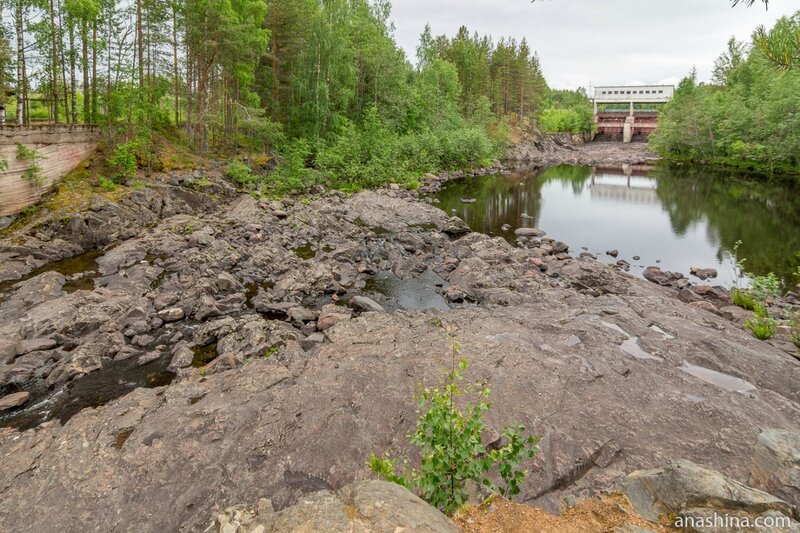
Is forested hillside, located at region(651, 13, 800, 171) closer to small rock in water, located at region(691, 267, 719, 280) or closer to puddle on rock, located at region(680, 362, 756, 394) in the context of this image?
small rock in water, located at region(691, 267, 719, 280)

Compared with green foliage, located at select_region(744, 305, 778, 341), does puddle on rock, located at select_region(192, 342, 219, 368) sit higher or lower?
lower

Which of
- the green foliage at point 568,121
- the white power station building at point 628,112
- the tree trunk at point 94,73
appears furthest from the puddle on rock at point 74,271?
the white power station building at point 628,112

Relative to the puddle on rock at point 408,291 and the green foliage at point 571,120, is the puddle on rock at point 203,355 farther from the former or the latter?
the green foliage at point 571,120

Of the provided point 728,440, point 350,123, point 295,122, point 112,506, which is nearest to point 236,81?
point 295,122

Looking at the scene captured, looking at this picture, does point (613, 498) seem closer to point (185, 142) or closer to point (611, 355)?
point (611, 355)

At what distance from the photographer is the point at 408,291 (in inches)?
670

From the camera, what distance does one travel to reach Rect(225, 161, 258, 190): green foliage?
33.0 meters

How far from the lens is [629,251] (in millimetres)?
24094

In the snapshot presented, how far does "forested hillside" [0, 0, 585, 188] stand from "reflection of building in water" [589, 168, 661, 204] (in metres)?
16.4

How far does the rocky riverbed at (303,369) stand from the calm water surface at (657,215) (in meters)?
7.32

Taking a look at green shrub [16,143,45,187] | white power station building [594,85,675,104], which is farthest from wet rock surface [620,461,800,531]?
white power station building [594,85,675,104]

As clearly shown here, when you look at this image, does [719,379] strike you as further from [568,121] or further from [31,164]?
[568,121]

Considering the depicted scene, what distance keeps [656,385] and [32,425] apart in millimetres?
13742

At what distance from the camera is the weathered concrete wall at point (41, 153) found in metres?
20.5
